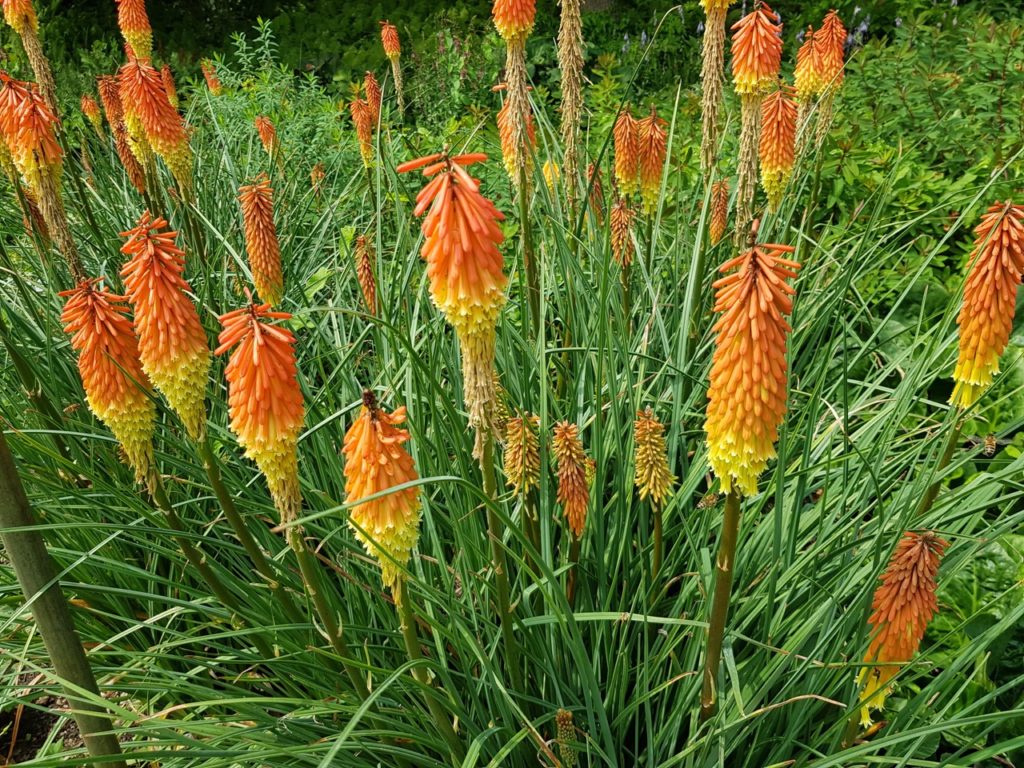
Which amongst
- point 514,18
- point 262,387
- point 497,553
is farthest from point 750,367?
point 514,18

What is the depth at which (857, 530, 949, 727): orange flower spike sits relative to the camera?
208cm

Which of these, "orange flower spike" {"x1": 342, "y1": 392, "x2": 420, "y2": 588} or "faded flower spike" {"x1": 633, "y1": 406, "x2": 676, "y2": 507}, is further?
"faded flower spike" {"x1": 633, "y1": 406, "x2": 676, "y2": 507}

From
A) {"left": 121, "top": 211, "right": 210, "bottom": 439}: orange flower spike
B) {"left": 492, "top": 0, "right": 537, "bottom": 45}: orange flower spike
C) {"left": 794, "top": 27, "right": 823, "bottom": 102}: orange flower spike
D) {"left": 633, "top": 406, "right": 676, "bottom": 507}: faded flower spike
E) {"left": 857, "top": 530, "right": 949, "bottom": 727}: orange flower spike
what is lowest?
{"left": 857, "top": 530, "right": 949, "bottom": 727}: orange flower spike

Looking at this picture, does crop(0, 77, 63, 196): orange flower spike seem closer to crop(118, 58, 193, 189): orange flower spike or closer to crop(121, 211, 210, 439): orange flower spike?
crop(118, 58, 193, 189): orange flower spike

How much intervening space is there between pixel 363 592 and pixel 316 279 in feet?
8.35

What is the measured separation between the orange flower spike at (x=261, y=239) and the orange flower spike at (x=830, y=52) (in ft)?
8.17

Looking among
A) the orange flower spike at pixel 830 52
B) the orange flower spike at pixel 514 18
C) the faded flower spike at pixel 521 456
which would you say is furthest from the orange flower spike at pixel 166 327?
the orange flower spike at pixel 830 52

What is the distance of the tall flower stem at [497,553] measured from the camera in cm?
197

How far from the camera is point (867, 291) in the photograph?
473cm

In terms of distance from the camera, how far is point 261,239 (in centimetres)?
321

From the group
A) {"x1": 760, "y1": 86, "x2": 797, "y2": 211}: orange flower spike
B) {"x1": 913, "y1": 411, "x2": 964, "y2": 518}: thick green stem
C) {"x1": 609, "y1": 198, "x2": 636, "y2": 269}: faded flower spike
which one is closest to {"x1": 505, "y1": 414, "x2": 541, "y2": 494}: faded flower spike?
{"x1": 913, "y1": 411, "x2": 964, "y2": 518}: thick green stem

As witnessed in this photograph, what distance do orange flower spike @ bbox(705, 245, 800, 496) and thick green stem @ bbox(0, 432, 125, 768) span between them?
1482 millimetres

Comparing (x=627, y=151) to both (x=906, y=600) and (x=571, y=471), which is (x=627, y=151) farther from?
(x=906, y=600)

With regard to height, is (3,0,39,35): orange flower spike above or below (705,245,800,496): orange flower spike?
above
